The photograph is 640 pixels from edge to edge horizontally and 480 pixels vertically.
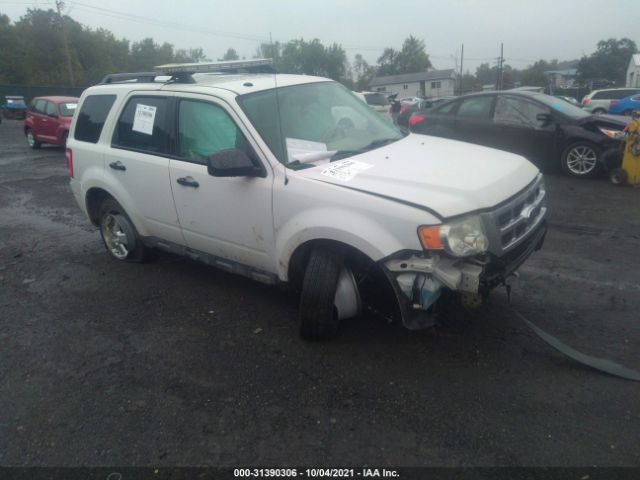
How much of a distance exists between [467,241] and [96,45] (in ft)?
230

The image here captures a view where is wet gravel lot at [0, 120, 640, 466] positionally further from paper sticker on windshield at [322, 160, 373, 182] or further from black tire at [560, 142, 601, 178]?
black tire at [560, 142, 601, 178]

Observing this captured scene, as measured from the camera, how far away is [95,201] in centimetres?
556

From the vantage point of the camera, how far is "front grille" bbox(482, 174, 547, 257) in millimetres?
3135

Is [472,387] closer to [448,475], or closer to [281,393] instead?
[448,475]

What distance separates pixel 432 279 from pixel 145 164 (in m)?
2.91

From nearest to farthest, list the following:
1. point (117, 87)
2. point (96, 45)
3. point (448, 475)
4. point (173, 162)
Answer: point (448, 475), point (173, 162), point (117, 87), point (96, 45)

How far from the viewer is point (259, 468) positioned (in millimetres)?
2625

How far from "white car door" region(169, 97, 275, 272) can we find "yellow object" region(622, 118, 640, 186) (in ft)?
22.7

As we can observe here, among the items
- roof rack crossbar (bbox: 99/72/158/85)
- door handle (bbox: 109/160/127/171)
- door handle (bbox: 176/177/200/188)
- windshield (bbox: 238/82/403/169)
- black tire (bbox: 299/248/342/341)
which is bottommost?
black tire (bbox: 299/248/342/341)

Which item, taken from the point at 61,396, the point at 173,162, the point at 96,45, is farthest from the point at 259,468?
the point at 96,45

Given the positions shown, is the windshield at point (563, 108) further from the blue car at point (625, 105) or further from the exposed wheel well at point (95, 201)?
the blue car at point (625, 105)

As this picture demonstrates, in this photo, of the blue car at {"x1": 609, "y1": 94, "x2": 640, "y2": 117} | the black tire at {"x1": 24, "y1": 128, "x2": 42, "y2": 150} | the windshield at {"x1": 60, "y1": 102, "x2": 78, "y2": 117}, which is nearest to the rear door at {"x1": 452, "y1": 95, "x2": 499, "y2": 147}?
the windshield at {"x1": 60, "y1": 102, "x2": 78, "y2": 117}

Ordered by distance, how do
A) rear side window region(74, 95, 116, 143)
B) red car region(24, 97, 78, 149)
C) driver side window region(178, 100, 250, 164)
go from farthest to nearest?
red car region(24, 97, 78, 149) → rear side window region(74, 95, 116, 143) → driver side window region(178, 100, 250, 164)

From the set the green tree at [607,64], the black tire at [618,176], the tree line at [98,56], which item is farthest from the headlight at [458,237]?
the green tree at [607,64]
